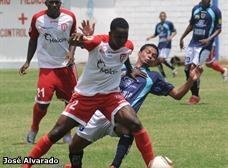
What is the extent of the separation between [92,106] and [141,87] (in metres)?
0.73

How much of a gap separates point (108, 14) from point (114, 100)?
25350mm

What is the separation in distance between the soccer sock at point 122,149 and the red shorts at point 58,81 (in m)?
2.80

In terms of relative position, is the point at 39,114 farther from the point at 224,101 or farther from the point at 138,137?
the point at 224,101

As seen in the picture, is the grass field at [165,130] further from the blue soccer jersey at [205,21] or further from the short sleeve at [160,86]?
the blue soccer jersey at [205,21]

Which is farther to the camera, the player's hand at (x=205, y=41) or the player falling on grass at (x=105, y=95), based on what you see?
the player's hand at (x=205, y=41)

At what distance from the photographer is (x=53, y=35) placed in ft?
40.7

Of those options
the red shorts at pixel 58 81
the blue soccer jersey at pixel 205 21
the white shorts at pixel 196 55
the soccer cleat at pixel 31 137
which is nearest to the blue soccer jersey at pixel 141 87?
the red shorts at pixel 58 81

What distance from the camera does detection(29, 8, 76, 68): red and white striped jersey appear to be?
1234 centimetres

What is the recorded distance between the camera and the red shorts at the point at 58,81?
12234mm

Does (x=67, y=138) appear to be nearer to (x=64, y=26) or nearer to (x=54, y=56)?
(x=54, y=56)

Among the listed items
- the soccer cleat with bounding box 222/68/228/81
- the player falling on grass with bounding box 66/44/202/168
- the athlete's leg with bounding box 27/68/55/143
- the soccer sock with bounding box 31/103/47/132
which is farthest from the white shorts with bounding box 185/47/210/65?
the player falling on grass with bounding box 66/44/202/168

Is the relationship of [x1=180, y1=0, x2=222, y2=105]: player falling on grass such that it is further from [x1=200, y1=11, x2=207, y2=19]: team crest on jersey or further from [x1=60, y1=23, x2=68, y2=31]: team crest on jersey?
[x1=60, y1=23, x2=68, y2=31]: team crest on jersey

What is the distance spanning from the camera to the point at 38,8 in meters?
32.8

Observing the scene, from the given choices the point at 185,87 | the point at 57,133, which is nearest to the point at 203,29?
the point at 185,87
